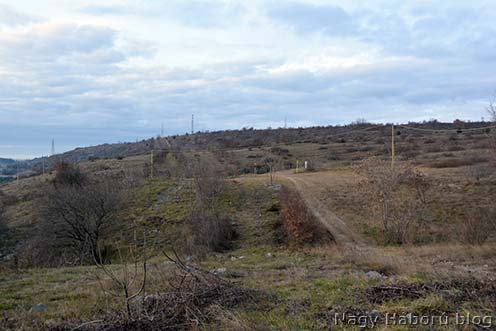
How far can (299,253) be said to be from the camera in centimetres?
1475

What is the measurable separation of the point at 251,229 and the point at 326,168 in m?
17.6

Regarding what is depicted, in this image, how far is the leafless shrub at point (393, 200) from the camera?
57.5 ft

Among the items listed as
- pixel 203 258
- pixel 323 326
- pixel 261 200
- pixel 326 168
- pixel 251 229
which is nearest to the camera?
pixel 323 326

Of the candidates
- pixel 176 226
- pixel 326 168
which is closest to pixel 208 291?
pixel 176 226

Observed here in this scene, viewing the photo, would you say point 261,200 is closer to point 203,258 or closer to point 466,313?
point 203,258

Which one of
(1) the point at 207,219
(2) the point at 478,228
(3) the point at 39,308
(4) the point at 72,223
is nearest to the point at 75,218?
(4) the point at 72,223

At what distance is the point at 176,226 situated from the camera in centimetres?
2259

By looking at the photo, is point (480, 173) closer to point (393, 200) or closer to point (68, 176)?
point (393, 200)

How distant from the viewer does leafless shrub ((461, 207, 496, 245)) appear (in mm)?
14641

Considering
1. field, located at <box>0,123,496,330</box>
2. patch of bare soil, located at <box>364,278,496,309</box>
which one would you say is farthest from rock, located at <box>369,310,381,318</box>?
patch of bare soil, located at <box>364,278,496,309</box>

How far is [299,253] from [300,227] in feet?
11.5

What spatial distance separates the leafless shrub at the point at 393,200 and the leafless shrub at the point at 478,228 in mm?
2308

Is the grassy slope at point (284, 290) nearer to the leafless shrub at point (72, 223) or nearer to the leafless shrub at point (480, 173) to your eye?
the leafless shrub at point (72, 223)

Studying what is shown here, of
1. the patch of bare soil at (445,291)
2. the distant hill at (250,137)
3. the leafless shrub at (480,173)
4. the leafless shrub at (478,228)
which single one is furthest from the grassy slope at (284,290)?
the distant hill at (250,137)
